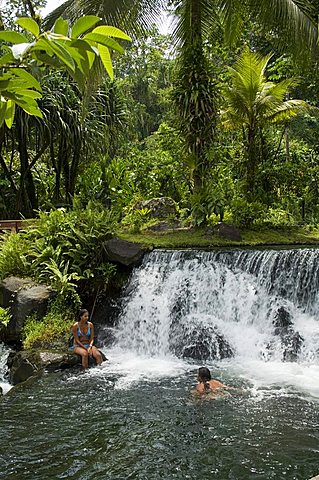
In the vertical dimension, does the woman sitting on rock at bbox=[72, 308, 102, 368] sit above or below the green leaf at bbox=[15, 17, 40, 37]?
below

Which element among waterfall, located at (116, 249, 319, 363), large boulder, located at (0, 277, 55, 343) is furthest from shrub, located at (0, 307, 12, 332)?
waterfall, located at (116, 249, 319, 363)

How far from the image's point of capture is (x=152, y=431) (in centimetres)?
613

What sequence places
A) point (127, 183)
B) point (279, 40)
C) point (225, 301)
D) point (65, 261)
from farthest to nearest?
point (127, 183) → point (279, 40) → point (65, 261) → point (225, 301)

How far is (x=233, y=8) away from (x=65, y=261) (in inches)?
293

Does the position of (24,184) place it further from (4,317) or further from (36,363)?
(4,317)

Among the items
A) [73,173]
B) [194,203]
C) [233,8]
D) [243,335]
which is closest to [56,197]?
[73,173]

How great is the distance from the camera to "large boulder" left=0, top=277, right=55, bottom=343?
36.0 feet

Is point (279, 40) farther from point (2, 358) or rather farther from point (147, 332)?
point (2, 358)

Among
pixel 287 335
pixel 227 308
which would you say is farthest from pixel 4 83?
pixel 227 308

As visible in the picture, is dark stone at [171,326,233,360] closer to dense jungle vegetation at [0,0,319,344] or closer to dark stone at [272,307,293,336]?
dark stone at [272,307,293,336]

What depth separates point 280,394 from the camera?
7.28m

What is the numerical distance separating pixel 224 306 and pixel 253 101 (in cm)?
674

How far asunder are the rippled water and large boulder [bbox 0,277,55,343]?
2931 mm

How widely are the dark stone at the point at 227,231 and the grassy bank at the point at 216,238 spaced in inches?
4.4
